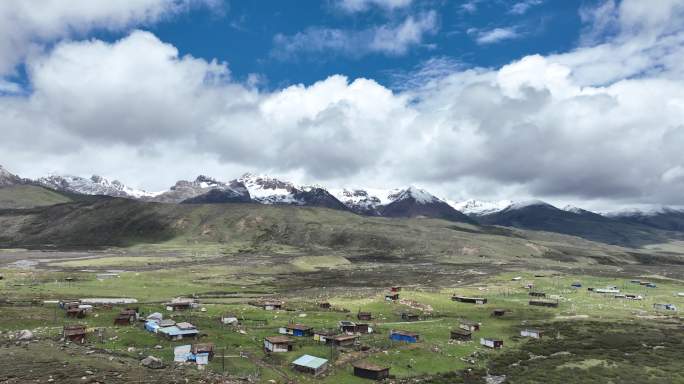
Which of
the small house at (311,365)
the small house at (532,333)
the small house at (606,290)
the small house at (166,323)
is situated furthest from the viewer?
the small house at (606,290)

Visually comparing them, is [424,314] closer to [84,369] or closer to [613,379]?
[613,379]

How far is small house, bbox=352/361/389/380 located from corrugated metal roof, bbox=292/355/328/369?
4.35 m

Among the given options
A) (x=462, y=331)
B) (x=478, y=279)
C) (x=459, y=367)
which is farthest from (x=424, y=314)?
(x=478, y=279)

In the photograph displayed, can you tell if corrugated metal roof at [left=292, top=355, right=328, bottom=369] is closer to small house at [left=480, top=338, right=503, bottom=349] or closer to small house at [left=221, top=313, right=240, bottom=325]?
small house at [left=221, top=313, right=240, bottom=325]

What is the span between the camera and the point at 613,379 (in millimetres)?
63844

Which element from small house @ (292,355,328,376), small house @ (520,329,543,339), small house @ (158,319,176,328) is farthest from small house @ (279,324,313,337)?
small house @ (520,329,543,339)

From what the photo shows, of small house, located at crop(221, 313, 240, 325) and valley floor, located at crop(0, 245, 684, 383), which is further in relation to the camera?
small house, located at crop(221, 313, 240, 325)

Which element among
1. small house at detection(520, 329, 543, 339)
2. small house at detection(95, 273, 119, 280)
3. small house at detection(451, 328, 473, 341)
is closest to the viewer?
small house at detection(451, 328, 473, 341)

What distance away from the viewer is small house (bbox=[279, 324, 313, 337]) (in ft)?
263

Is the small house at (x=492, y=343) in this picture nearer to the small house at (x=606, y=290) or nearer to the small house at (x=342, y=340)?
the small house at (x=342, y=340)

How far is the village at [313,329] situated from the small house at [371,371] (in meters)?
0.13

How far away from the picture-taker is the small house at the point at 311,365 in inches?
2413

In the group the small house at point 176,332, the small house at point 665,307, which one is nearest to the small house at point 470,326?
the small house at point 176,332

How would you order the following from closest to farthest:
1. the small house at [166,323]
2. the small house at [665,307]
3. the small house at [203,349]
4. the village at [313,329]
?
the small house at [203,349]
the village at [313,329]
the small house at [166,323]
the small house at [665,307]
